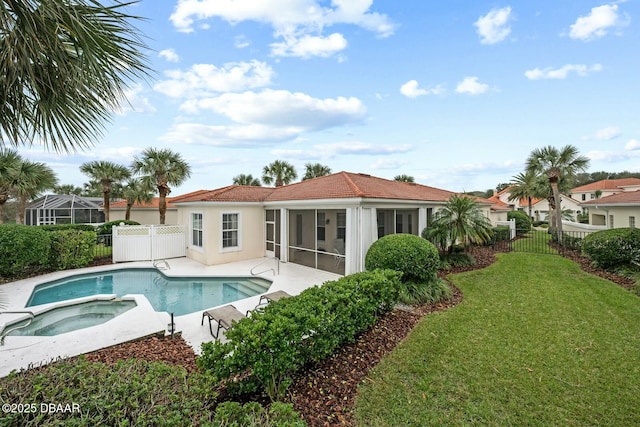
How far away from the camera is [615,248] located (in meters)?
11.3

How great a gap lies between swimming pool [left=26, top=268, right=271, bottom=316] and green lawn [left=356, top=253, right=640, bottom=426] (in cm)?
642

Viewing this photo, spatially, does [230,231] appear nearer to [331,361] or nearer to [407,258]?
[407,258]

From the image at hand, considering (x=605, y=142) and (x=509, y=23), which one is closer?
(x=509, y=23)

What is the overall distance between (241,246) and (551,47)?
1665cm

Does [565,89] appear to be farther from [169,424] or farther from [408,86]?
[169,424]

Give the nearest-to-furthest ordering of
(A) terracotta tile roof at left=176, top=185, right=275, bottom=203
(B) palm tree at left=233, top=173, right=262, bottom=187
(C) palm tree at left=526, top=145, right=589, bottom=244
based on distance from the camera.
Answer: (A) terracotta tile roof at left=176, top=185, right=275, bottom=203 → (C) palm tree at left=526, top=145, right=589, bottom=244 → (B) palm tree at left=233, top=173, right=262, bottom=187

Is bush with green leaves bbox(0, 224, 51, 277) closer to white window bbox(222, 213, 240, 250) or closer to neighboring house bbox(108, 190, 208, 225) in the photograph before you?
white window bbox(222, 213, 240, 250)

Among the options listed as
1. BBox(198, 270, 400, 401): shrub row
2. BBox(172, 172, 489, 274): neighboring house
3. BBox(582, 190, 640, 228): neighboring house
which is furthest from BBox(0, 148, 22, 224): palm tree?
BBox(582, 190, 640, 228): neighboring house

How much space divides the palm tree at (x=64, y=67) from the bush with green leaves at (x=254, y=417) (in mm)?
4005

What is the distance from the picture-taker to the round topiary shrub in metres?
8.72

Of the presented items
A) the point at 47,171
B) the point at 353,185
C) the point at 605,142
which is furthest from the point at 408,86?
the point at 47,171

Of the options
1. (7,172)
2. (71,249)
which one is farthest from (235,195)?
(7,172)

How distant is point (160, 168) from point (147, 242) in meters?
7.05

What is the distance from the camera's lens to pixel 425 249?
9.07 metres
